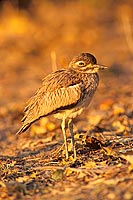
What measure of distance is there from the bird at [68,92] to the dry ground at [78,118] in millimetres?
421

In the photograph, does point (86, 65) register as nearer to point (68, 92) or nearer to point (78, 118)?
point (68, 92)

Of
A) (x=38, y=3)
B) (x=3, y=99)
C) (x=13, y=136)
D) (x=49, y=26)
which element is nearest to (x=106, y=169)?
(x=13, y=136)

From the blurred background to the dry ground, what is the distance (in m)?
0.02

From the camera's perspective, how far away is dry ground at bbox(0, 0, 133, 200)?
508cm

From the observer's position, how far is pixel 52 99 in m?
5.84

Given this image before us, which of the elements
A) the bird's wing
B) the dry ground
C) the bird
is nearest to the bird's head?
the bird

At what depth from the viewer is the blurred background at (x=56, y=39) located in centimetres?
1053

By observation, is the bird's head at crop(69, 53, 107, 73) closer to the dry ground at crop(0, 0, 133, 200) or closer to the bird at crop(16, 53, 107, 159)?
the bird at crop(16, 53, 107, 159)

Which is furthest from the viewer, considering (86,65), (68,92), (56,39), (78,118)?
(56,39)

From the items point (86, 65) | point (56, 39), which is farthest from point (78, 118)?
point (56, 39)

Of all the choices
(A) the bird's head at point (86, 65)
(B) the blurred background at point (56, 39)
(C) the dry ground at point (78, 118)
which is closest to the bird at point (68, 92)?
(A) the bird's head at point (86, 65)

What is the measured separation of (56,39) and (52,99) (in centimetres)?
694

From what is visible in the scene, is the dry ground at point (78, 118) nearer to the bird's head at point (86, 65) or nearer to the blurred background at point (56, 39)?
the blurred background at point (56, 39)

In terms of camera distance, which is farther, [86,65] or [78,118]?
[78,118]
